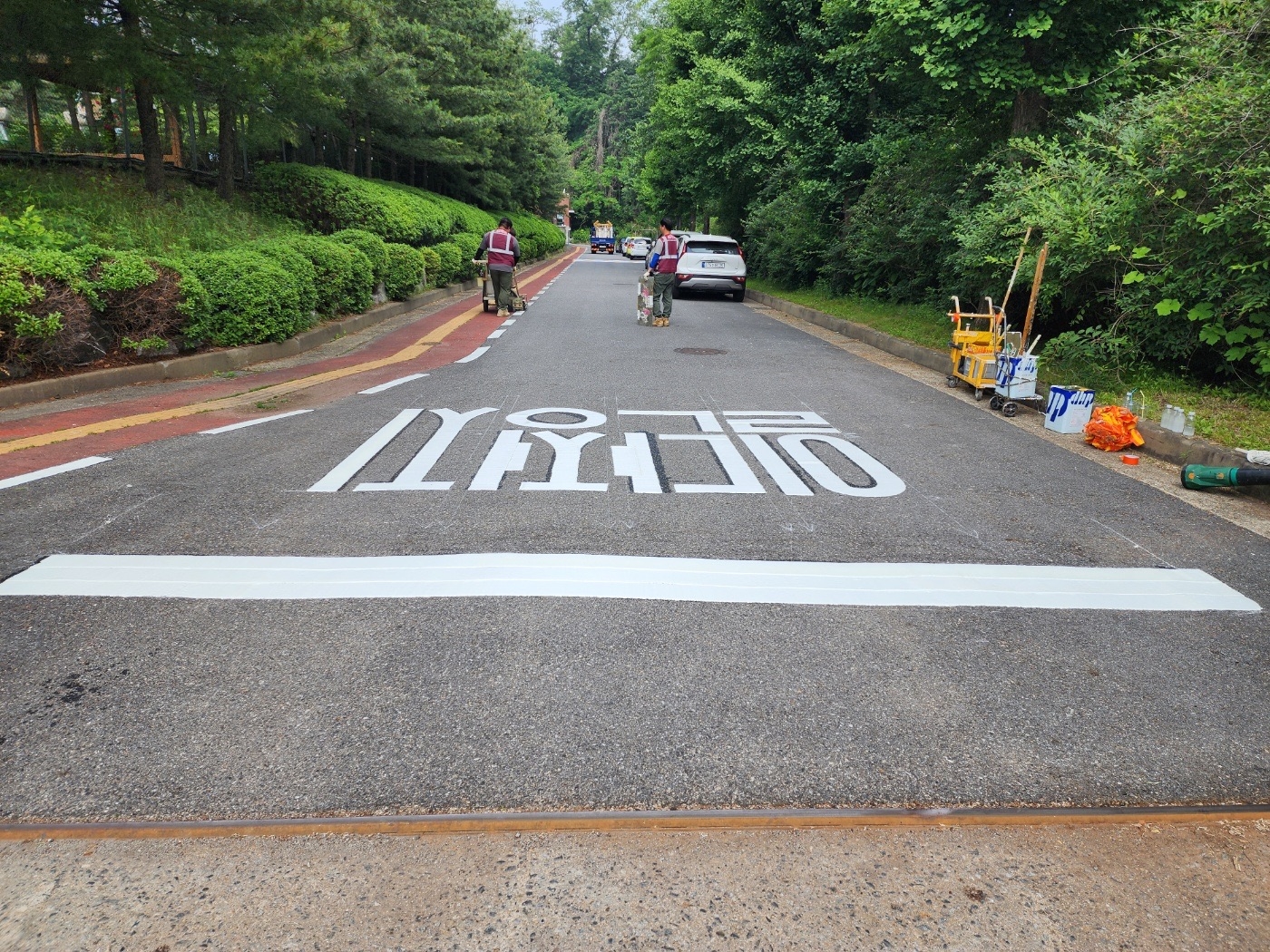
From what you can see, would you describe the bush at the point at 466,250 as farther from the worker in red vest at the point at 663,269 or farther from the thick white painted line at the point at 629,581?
the thick white painted line at the point at 629,581

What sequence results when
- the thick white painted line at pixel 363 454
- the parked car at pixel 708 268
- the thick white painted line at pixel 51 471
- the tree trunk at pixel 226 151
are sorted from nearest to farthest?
the thick white painted line at pixel 51 471, the thick white painted line at pixel 363 454, the tree trunk at pixel 226 151, the parked car at pixel 708 268

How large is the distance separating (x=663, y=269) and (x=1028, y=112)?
6.17 meters

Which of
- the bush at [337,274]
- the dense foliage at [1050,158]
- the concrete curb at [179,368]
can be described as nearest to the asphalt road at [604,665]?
the concrete curb at [179,368]

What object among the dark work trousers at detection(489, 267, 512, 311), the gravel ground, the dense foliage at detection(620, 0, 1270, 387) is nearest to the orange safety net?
the dense foliage at detection(620, 0, 1270, 387)

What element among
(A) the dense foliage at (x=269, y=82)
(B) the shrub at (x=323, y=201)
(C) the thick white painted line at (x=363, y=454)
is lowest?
(C) the thick white painted line at (x=363, y=454)

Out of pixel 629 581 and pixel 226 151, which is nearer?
pixel 629 581

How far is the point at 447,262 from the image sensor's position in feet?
68.7

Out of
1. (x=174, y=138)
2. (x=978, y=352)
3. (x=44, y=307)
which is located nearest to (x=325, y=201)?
(x=174, y=138)

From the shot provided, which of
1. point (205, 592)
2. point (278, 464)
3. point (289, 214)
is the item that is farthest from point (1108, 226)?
point (289, 214)

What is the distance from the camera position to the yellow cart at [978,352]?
8883 mm

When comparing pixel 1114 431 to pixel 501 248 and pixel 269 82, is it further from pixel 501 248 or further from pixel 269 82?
pixel 269 82

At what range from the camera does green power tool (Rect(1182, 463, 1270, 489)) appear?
18.8 feet

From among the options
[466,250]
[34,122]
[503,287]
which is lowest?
[503,287]

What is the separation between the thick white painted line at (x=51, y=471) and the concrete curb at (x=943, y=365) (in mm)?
8053
